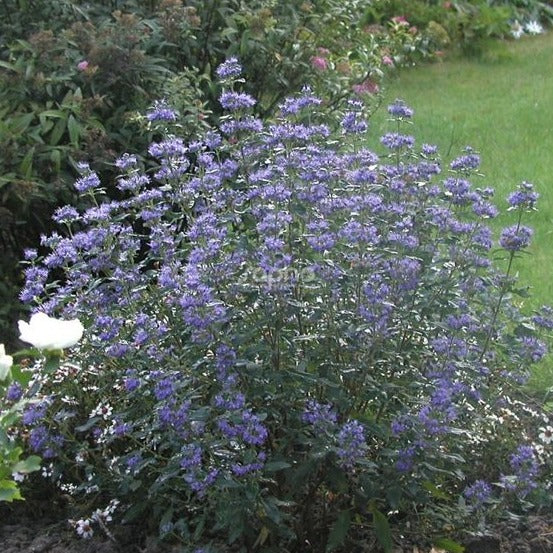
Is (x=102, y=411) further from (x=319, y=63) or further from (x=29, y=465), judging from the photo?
(x=319, y=63)

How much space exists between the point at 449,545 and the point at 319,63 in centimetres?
356

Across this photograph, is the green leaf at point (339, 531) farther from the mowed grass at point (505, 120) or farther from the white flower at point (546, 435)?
the mowed grass at point (505, 120)

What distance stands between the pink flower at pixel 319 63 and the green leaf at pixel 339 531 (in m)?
3.56

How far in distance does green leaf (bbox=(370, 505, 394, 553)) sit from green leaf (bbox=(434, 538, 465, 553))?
20 cm

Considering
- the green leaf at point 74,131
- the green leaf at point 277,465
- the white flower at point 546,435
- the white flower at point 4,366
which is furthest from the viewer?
the green leaf at point 74,131

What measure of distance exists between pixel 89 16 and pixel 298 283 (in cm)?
349

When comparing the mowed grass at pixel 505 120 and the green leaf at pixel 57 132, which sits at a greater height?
the mowed grass at pixel 505 120

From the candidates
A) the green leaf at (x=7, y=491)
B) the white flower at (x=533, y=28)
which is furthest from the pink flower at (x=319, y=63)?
the white flower at (x=533, y=28)

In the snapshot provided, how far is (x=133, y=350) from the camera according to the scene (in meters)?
3.41

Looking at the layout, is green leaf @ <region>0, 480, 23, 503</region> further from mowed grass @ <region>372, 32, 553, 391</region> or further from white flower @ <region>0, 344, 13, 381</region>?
mowed grass @ <region>372, 32, 553, 391</region>

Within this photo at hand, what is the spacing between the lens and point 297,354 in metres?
3.31

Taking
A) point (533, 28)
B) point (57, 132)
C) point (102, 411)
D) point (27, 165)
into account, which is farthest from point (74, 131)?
point (533, 28)

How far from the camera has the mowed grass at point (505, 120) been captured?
6254mm

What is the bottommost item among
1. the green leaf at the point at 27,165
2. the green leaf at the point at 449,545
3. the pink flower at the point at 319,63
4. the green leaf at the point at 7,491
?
the green leaf at the point at 7,491
